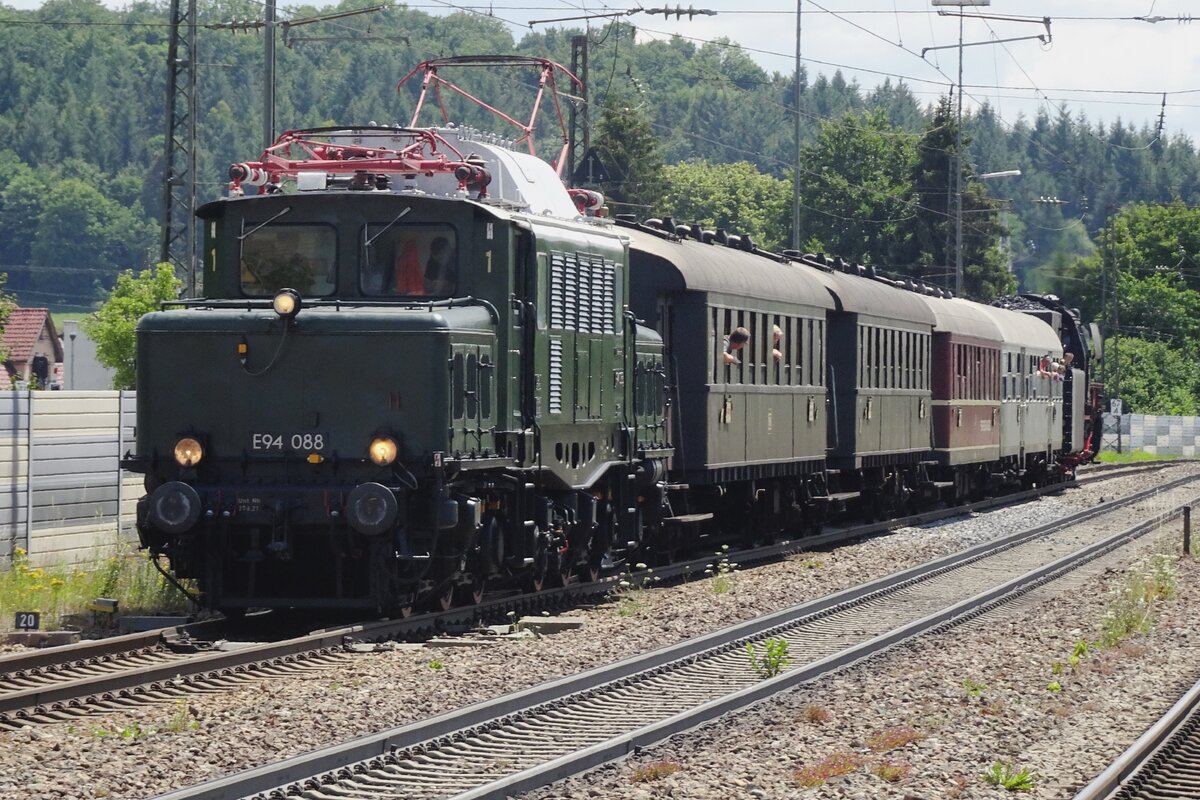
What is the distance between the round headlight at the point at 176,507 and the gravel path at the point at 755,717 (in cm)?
162

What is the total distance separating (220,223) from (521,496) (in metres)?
3.26

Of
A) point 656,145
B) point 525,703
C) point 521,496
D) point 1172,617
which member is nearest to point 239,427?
point 521,496

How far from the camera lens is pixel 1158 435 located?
242ft

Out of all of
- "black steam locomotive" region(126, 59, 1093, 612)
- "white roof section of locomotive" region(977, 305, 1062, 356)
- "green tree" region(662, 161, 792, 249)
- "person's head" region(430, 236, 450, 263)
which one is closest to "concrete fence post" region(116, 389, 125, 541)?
"black steam locomotive" region(126, 59, 1093, 612)

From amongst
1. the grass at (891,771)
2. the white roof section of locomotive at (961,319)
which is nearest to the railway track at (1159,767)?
the grass at (891,771)

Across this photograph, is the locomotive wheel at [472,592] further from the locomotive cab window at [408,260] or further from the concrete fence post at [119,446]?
the concrete fence post at [119,446]

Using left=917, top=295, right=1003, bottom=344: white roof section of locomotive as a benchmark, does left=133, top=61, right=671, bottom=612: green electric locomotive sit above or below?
below

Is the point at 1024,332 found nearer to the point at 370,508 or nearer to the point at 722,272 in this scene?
the point at 722,272

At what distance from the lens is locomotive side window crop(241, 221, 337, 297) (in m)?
14.2

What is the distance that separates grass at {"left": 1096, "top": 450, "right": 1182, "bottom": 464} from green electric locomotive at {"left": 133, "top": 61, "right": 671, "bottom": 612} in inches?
1936

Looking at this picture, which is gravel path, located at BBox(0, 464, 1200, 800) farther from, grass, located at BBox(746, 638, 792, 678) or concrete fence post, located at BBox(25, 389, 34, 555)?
concrete fence post, located at BBox(25, 389, 34, 555)

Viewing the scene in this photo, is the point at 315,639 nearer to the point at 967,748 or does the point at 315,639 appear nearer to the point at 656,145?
the point at 967,748

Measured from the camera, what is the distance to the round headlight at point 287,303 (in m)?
13.2

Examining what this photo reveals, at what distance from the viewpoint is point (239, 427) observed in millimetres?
13453
